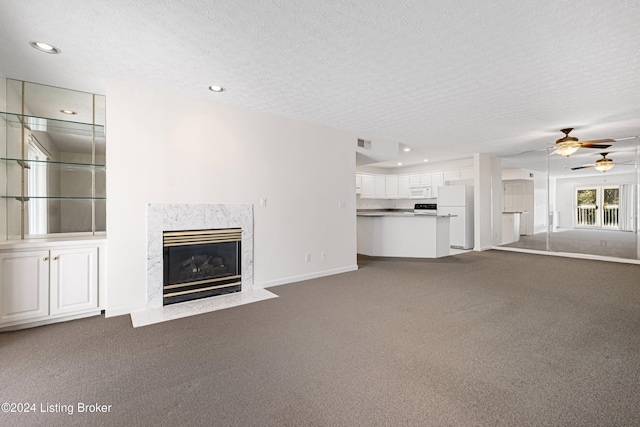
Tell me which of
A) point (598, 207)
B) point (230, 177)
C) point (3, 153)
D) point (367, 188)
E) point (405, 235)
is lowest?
point (405, 235)

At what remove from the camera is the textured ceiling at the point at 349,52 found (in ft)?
6.95

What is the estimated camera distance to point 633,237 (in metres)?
9.56

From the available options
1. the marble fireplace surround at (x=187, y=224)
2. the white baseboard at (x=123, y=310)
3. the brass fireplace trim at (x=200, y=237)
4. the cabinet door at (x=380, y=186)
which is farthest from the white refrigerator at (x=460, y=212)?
the white baseboard at (x=123, y=310)

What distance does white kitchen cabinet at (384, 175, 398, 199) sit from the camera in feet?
32.4

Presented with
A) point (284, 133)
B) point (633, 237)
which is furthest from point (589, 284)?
point (633, 237)

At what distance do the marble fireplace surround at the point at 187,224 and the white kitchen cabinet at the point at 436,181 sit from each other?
664 centimetres

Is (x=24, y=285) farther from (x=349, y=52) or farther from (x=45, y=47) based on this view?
(x=349, y=52)

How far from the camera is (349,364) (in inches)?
88.2

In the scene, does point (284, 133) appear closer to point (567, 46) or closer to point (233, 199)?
point (233, 199)

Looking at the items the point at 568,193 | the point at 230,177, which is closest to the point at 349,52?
the point at 230,177

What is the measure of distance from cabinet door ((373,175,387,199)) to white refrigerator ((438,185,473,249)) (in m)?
1.95

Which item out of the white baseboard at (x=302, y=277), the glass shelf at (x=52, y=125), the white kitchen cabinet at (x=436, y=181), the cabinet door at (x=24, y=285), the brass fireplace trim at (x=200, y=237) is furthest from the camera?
the white kitchen cabinet at (x=436, y=181)

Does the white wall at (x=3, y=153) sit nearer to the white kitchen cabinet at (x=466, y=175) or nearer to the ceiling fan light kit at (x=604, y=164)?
the white kitchen cabinet at (x=466, y=175)

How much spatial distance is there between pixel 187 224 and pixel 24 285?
1.58 m
